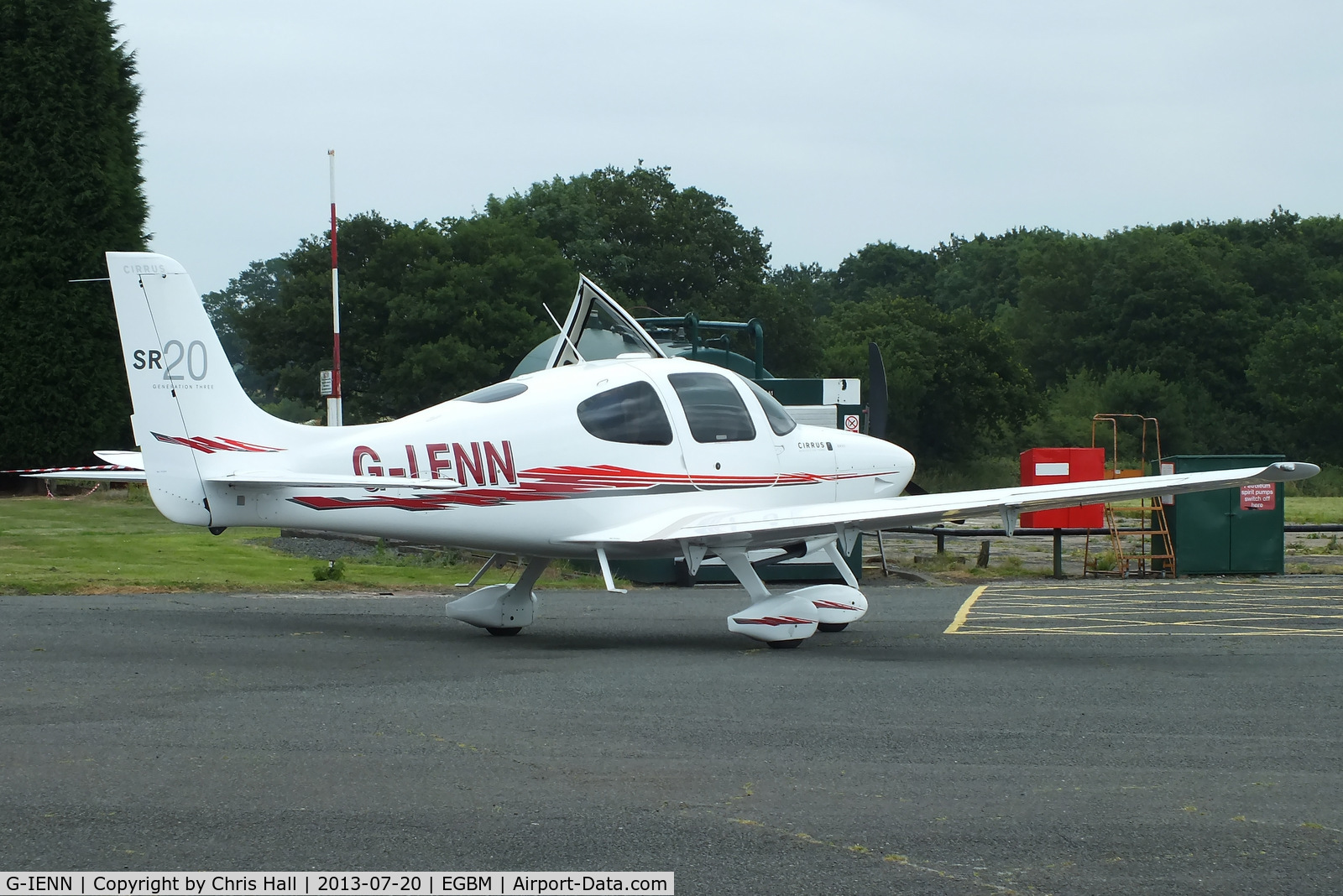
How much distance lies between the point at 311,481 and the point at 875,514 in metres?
4.50

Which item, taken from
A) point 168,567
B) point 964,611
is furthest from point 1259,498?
→ point 168,567

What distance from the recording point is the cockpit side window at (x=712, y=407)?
1243 cm

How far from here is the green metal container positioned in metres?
21.0

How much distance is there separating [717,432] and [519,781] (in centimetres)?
642

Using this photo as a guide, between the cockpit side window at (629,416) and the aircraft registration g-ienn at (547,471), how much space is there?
15mm

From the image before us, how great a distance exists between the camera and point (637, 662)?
35.6 feet

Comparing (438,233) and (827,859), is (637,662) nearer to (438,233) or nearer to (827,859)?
(827,859)

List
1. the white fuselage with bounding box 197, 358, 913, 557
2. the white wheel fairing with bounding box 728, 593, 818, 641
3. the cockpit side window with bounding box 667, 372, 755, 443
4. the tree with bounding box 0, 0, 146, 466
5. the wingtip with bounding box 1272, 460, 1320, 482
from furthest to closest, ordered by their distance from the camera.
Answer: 1. the tree with bounding box 0, 0, 146, 466
2. the cockpit side window with bounding box 667, 372, 755, 443
3. the white wheel fairing with bounding box 728, 593, 818, 641
4. the white fuselage with bounding box 197, 358, 913, 557
5. the wingtip with bounding box 1272, 460, 1320, 482

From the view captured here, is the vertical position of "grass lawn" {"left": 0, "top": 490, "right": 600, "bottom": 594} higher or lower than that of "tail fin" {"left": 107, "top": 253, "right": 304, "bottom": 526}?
lower

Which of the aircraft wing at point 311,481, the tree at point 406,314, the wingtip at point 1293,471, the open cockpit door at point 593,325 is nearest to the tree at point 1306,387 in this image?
the tree at point 406,314

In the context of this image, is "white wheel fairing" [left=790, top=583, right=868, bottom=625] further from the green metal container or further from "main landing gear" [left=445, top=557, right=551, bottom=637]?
the green metal container

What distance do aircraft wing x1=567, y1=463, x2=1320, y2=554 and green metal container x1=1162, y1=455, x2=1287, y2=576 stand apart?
1014cm

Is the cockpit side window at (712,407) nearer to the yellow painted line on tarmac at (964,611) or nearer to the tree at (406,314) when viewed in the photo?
the yellow painted line on tarmac at (964,611)

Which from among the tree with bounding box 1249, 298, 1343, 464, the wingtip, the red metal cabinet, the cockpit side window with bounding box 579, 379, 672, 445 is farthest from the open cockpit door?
the tree with bounding box 1249, 298, 1343, 464
